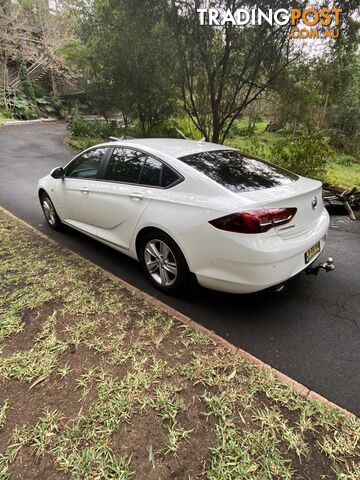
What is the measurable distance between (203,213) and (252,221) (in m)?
0.42

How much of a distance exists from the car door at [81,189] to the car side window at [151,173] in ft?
2.60

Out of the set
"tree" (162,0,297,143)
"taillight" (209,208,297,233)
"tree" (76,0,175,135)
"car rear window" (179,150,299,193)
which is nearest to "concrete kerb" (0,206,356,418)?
"taillight" (209,208,297,233)

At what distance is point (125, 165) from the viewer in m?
3.31

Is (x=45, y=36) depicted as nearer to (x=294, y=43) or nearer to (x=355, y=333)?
(x=294, y=43)

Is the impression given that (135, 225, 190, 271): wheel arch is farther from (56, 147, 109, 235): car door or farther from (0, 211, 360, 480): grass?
(56, 147, 109, 235): car door

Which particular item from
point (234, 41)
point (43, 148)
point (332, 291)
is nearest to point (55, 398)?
point (332, 291)

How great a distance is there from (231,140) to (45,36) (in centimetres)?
1754

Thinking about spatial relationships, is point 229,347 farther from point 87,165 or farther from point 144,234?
point 87,165

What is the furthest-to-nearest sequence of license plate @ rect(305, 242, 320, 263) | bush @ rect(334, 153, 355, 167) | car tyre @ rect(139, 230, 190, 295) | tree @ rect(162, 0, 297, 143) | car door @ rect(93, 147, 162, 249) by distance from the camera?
bush @ rect(334, 153, 355, 167), tree @ rect(162, 0, 297, 143), car door @ rect(93, 147, 162, 249), car tyre @ rect(139, 230, 190, 295), license plate @ rect(305, 242, 320, 263)

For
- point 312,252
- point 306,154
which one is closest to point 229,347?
point 312,252

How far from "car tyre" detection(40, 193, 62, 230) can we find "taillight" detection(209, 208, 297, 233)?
312cm

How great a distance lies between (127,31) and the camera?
8273 mm

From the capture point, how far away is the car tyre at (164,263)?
2766 mm

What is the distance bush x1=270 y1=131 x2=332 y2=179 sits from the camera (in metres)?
6.47
